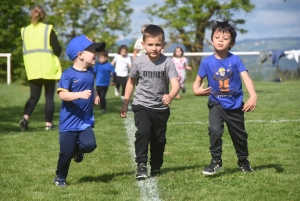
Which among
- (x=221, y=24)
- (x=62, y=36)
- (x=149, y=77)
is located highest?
(x=221, y=24)

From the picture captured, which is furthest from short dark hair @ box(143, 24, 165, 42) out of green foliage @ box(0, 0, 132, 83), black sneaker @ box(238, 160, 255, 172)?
green foliage @ box(0, 0, 132, 83)

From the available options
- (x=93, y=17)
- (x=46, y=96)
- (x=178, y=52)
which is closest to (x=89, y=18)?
(x=93, y=17)

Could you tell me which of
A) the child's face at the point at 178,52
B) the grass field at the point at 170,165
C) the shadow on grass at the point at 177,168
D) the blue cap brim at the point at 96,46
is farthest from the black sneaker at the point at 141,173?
the child's face at the point at 178,52

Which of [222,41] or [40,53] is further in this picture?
[40,53]

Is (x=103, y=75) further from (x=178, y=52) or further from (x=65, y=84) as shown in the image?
(x=65, y=84)

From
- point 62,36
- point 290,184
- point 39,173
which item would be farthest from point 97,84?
point 62,36

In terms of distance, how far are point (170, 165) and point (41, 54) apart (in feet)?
15.1

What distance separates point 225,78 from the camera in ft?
22.3

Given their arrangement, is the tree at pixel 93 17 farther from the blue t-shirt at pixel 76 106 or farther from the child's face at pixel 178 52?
the blue t-shirt at pixel 76 106

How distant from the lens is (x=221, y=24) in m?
6.84

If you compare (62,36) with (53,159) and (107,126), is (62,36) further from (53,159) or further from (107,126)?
(53,159)

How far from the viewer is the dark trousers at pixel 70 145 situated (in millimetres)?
6586

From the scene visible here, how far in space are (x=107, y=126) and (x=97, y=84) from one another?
→ 4139mm

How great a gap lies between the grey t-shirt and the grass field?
820mm
